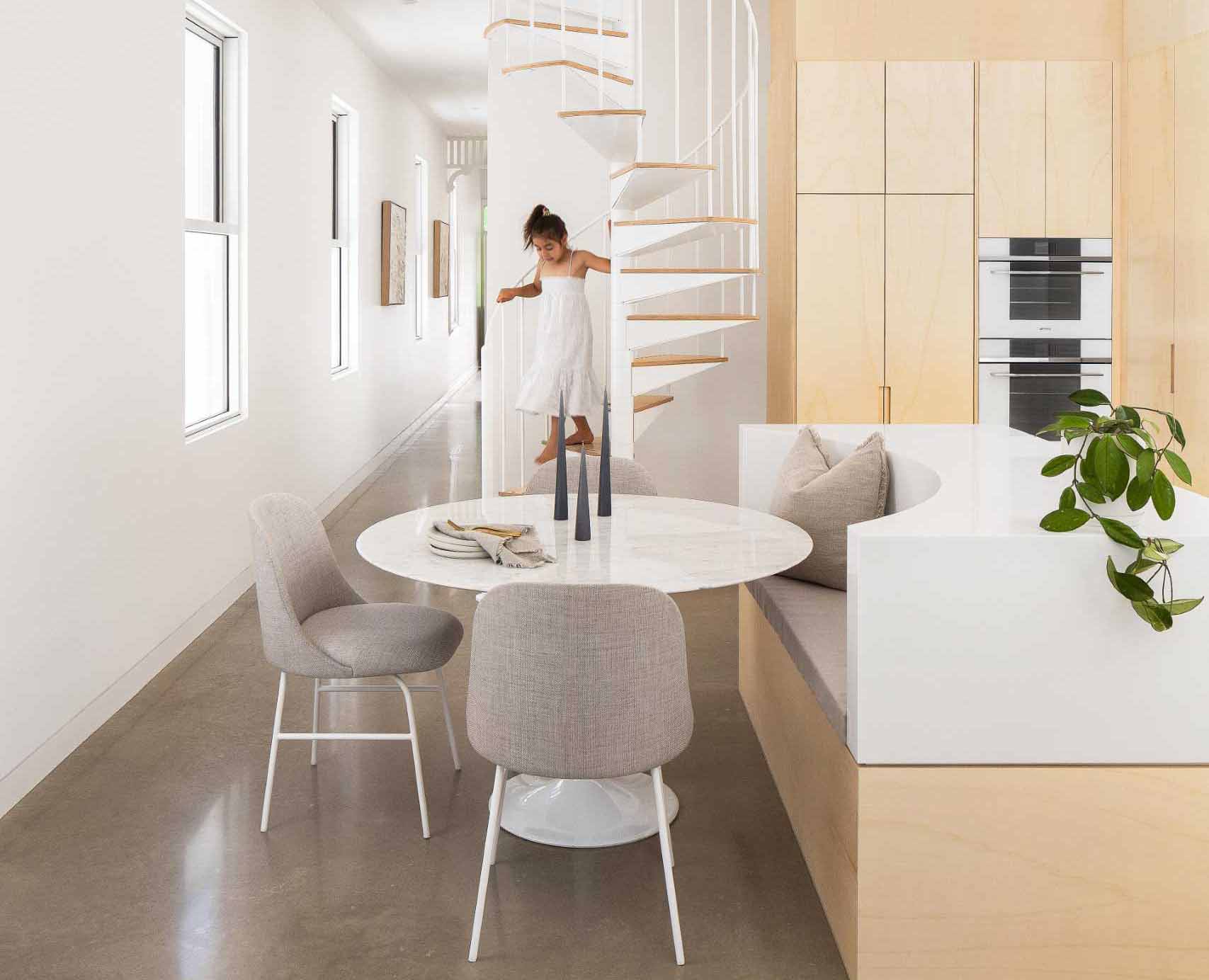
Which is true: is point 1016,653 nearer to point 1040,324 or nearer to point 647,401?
point 1040,324

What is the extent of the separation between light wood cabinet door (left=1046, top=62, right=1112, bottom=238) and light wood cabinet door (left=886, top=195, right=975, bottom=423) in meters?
0.43

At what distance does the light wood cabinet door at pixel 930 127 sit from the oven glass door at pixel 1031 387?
2.97 feet

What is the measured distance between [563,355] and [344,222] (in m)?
3.00

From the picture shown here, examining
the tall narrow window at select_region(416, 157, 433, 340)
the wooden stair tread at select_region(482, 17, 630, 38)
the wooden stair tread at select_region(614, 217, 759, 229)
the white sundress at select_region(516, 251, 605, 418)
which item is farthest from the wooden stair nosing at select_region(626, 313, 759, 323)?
the tall narrow window at select_region(416, 157, 433, 340)

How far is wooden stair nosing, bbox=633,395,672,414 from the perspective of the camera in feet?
20.4

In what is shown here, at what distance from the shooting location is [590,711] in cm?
244

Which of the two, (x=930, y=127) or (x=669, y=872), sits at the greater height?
(x=930, y=127)

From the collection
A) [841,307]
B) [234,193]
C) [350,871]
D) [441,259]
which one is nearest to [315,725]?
[350,871]

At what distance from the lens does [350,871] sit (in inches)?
117

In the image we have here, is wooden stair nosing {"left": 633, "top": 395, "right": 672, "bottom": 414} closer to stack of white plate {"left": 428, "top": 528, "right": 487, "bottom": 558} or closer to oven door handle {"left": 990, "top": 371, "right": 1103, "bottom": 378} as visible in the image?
oven door handle {"left": 990, "top": 371, "right": 1103, "bottom": 378}

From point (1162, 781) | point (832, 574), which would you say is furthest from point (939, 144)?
point (1162, 781)

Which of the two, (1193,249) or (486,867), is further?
(1193,249)

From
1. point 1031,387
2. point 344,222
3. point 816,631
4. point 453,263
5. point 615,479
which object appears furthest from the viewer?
point 453,263

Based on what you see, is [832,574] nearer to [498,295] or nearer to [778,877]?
[778,877]
